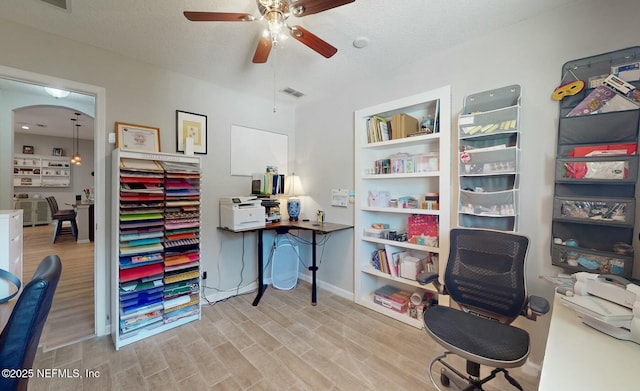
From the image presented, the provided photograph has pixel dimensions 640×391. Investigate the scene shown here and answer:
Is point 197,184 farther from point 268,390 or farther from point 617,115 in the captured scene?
point 617,115

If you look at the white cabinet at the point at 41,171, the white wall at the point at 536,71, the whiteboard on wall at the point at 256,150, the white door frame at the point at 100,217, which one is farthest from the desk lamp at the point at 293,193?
the white cabinet at the point at 41,171

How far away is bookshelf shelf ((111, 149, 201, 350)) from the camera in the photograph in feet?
6.79

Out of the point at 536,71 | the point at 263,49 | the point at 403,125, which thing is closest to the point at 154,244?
the point at 263,49

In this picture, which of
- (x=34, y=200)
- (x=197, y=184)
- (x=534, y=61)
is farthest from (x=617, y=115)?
(x=34, y=200)

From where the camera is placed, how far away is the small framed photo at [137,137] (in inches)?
89.2

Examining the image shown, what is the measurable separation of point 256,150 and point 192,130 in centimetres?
80

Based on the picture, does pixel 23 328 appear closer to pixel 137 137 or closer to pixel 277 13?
pixel 277 13

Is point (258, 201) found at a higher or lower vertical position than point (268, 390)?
higher

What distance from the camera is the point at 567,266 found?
5.29ft

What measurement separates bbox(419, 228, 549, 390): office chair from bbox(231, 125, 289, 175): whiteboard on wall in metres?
2.39

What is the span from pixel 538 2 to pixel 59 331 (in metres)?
4.62

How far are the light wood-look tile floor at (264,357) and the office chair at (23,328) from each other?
44.6 inches

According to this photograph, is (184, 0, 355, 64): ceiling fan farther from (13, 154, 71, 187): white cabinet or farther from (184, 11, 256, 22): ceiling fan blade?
(13, 154, 71, 187): white cabinet

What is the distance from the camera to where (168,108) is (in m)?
2.57
